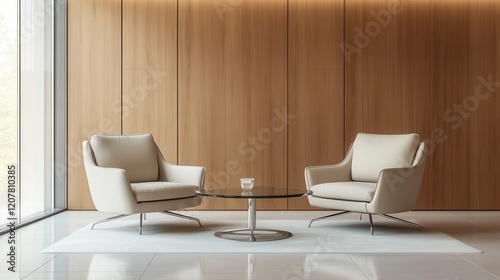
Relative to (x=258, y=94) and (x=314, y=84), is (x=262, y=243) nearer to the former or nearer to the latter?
(x=258, y=94)

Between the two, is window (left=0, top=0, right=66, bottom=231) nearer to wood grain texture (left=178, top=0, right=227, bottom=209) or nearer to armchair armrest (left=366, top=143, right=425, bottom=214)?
wood grain texture (left=178, top=0, right=227, bottom=209)

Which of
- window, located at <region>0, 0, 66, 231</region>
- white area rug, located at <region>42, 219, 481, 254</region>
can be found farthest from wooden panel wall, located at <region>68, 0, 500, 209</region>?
white area rug, located at <region>42, 219, 481, 254</region>

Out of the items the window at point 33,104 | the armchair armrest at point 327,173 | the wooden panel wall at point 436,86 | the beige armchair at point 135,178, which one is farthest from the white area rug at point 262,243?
the wooden panel wall at point 436,86

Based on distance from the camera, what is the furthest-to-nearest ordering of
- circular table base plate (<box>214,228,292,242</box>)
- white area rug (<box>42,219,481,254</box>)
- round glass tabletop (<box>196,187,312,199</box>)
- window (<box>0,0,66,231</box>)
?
window (<box>0,0,66,231</box>)
circular table base plate (<box>214,228,292,242</box>)
round glass tabletop (<box>196,187,312,199</box>)
white area rug (<box>42,219,481,254</box>)

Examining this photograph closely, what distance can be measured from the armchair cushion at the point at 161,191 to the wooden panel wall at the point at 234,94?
158cm

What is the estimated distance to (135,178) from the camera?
18.6ft

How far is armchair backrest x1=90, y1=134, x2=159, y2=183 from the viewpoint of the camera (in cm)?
557

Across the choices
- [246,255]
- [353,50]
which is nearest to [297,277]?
[246,255]

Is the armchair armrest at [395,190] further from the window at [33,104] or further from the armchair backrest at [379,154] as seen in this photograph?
the window at [33,104]

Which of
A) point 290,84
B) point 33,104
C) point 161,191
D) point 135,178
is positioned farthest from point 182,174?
point 290,84

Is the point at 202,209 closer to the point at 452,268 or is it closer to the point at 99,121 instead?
the point at 99,121

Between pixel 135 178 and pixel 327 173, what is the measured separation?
1.83 m

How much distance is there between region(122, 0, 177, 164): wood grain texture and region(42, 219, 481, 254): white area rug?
1.39 m

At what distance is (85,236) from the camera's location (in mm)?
4961
